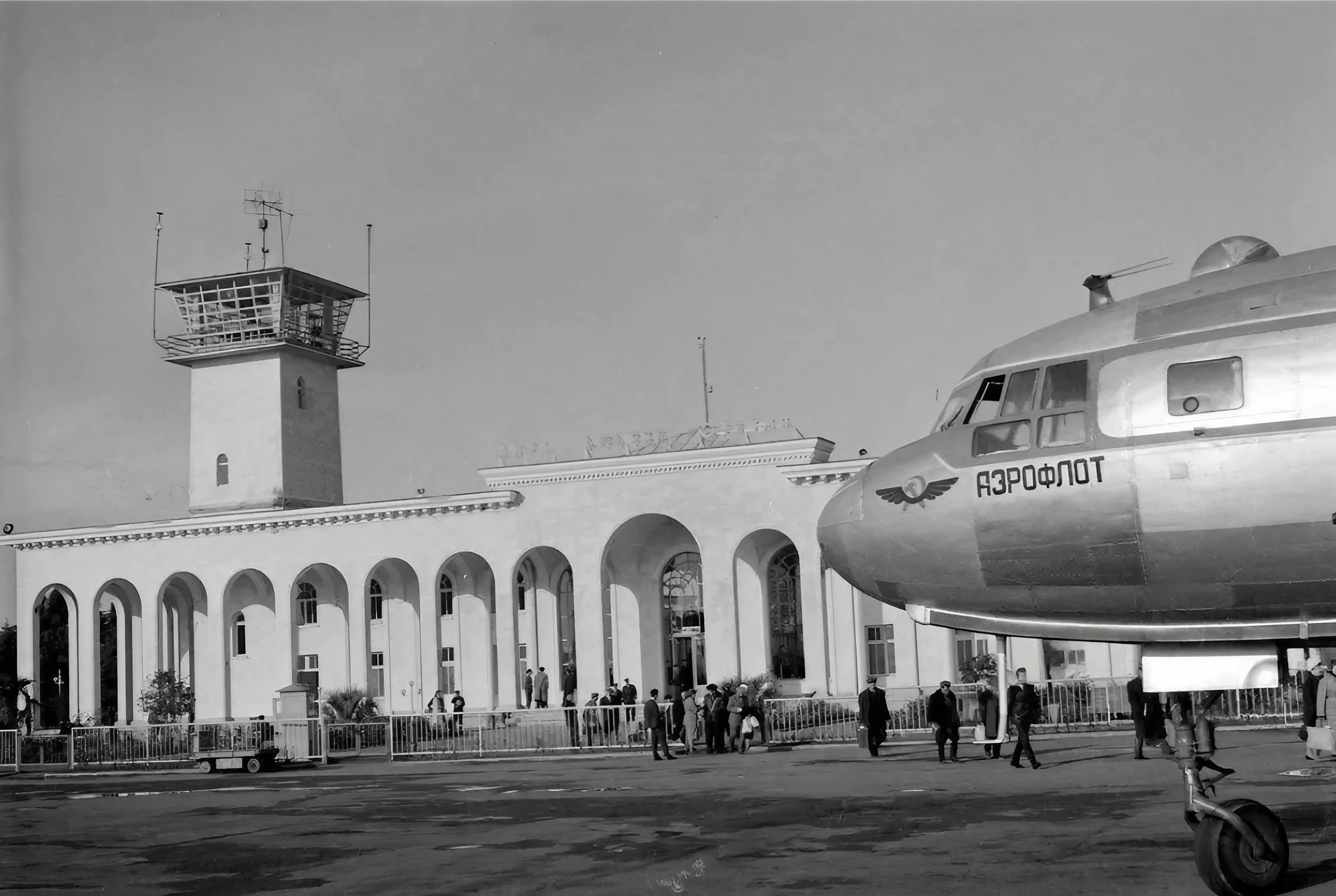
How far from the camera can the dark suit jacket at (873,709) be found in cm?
2611

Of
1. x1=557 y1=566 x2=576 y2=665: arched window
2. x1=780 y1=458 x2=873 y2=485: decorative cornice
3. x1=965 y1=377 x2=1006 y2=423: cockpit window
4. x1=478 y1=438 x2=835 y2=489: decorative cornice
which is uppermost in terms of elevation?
x1=478 y1=438 x2=835 y2=489: decorative cornice

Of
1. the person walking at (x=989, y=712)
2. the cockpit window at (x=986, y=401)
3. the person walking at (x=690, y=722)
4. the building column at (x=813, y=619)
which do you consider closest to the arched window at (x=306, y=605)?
the building column at (x=813, y=619)

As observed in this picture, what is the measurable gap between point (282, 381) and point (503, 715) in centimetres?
2158

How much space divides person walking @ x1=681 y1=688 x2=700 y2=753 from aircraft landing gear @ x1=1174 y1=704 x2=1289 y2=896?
19.7m

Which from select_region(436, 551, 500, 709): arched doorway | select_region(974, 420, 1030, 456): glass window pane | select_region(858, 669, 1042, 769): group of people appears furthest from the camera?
select_region(436, 551, 500, 709): arched doorway

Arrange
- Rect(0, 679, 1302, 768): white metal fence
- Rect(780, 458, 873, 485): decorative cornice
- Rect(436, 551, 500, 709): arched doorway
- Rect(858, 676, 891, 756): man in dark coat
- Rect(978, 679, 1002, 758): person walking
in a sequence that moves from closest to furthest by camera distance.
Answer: Rect(978, 679, 1002, 758): person walking → Rect(858, 676, 891, 756): man in dark coat → Rect(0, 679, 1302, 768): white metal fence → Rect(780, 458, 873, 485): decorative cornice → Rect(436, 551, 500, 709): arched doorway

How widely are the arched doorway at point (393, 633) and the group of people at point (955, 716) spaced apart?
81.9ft

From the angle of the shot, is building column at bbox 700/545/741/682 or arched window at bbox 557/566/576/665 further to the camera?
arched window at bbox 557/566/576/665

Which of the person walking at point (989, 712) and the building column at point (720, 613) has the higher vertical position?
the building column at point (720, 613)

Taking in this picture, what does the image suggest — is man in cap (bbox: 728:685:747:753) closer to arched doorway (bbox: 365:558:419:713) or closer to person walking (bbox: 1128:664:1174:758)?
person walking (bbox: 1128:664:1174:758)

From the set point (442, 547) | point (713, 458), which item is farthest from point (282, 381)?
point (713, 458)

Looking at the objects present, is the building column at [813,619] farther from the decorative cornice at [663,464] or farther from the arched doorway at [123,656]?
the arched doorway at [123,656]

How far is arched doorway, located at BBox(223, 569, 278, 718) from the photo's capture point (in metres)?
49.8

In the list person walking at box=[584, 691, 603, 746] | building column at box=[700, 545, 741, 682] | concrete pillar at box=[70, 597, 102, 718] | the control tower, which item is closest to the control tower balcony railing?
the control tower
